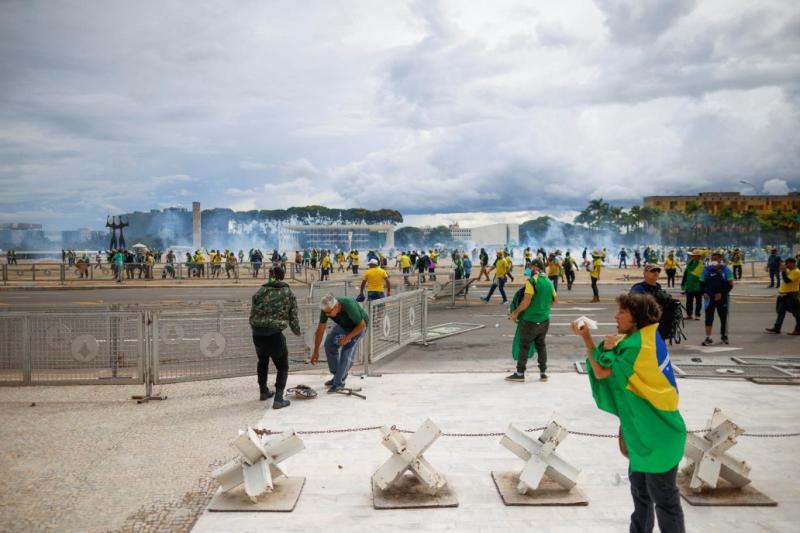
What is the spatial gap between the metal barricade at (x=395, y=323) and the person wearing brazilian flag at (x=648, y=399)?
625 centimetres

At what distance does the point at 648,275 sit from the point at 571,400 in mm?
1894

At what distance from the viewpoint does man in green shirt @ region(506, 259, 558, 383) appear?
8820 millimetres

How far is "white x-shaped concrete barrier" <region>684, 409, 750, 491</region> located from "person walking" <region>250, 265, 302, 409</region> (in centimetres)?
462

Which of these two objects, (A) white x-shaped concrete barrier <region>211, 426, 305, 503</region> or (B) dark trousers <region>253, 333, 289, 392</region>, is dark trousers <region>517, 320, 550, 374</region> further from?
(A) white x-shaped concrete barrier <region>211, 426, 305, 503</region>

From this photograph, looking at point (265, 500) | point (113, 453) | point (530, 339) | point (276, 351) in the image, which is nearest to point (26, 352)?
point (113, 453)

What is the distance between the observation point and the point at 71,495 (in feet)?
16.9

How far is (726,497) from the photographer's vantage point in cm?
492

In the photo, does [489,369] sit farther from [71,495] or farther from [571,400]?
[71,495]

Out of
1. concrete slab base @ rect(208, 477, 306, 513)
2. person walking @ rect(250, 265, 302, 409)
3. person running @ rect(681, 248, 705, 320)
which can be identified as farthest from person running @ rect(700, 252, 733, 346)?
concrete slab base @ rect(208, 477, 306, 513)

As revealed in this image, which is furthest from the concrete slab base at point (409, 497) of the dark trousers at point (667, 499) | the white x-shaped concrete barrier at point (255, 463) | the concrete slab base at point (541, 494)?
the dark trousers at point (667, 499)

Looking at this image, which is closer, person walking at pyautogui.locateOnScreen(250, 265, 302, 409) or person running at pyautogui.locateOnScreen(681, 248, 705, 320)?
person walking at pyautogui.locateOnScreen(250, 265, 302, 409)

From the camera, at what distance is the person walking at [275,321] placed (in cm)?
757

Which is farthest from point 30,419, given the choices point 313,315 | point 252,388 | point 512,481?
point 512,481

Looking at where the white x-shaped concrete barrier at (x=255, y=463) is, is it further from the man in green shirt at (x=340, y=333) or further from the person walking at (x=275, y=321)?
the man in green shirt at (x=340, y=333)
